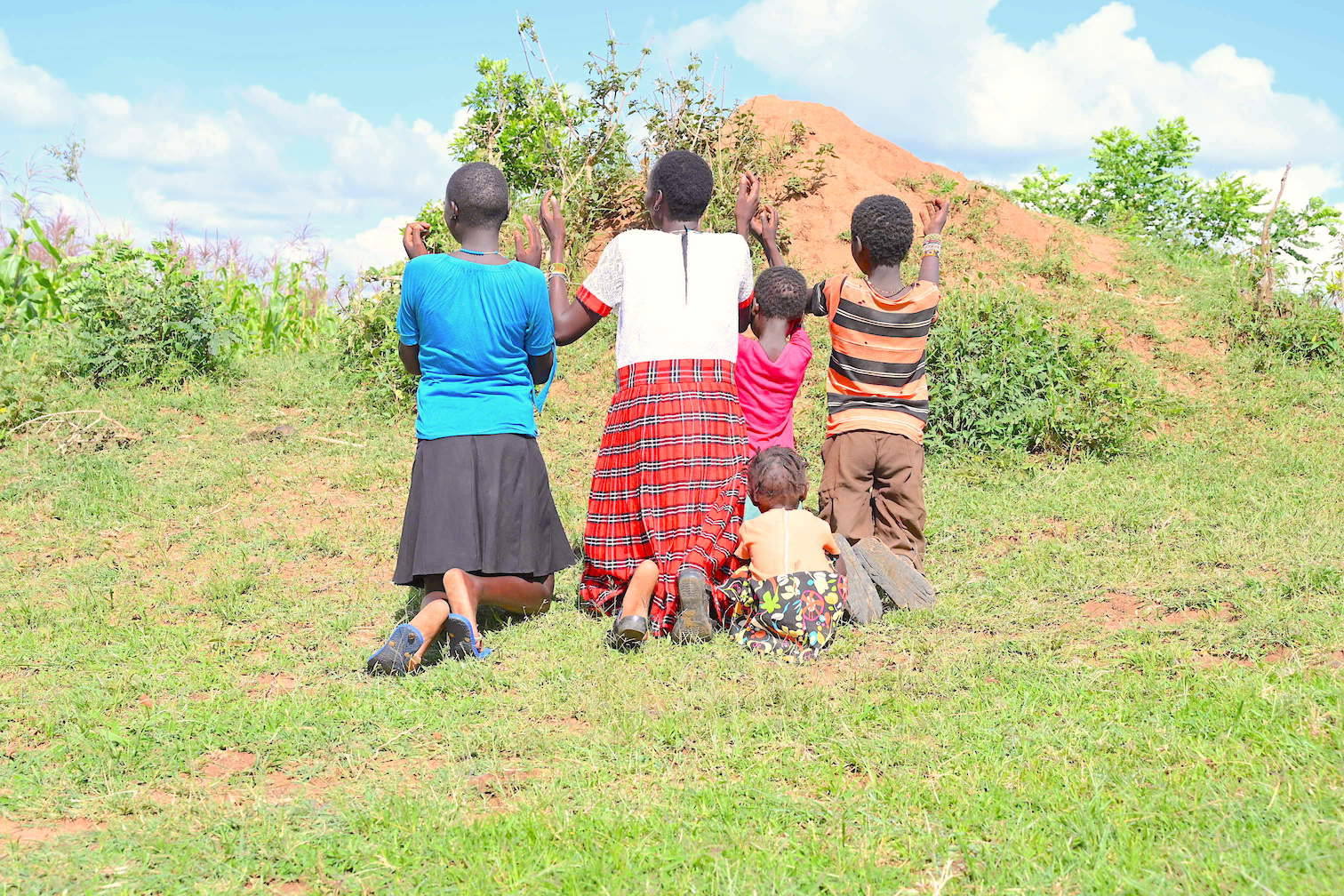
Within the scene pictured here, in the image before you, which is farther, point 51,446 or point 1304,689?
point 51,446

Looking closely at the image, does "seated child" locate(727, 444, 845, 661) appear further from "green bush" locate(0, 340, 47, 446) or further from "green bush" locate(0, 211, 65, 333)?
"green bush" locate(0, 211, 65, 333)

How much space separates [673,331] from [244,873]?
2633mm

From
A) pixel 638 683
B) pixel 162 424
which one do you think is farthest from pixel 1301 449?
pixel 162 424

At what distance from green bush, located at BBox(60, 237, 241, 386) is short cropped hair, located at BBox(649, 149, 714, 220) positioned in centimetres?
656

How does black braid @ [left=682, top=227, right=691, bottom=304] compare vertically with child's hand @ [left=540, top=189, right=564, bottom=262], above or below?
below

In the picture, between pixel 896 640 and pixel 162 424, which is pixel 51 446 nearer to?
pixel 162 424

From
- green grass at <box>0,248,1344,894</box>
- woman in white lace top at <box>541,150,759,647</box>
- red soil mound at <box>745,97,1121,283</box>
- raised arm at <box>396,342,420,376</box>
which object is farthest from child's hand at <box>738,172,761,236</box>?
red soil mound at <box>745,97,1121,283</box>

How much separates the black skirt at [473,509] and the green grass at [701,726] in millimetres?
404

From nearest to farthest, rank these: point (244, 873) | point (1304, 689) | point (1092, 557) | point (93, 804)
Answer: point (244, 873)
point (93, 804)
point (1304, 689)
point (1092, 557)

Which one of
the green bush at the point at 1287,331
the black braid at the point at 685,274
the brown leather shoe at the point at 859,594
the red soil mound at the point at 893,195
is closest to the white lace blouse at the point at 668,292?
the black braid at the point at 685,274

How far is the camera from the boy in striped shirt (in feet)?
15.7

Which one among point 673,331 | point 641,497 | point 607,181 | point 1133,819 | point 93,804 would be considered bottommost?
point 93,804

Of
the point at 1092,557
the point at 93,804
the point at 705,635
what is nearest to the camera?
the point at 93,804

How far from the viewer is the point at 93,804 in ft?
10.3
